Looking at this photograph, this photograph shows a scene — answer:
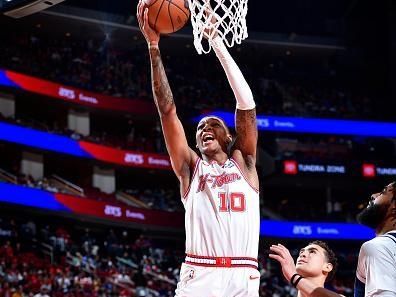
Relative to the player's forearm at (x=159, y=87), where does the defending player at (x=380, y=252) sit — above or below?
below

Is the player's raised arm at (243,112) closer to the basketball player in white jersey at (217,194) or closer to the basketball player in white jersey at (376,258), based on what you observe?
the basketball player in white jersey at (217,194)

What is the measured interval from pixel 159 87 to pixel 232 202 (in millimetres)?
828

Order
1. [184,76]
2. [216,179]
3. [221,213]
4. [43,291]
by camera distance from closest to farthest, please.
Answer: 1. [221,213]
2. [216,179]
3. [43,291]
4. [184,76]

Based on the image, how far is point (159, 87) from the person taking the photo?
15.0 ft

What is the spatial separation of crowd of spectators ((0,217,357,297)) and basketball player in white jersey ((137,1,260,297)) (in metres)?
12.7

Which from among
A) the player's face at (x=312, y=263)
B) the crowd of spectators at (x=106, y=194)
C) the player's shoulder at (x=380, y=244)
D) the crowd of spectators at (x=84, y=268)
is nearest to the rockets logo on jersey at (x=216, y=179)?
the player's face at (x=312, y=263)

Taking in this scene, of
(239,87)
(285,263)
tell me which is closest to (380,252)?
(285,263)

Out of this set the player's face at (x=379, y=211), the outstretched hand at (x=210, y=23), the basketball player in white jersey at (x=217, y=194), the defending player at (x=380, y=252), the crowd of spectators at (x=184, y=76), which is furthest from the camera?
the crowd of spectators at (x=184, y=76)

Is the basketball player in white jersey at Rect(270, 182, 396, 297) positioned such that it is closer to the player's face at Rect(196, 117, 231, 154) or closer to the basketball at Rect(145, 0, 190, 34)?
the player's face at Rect(196, 117, 231, 154)

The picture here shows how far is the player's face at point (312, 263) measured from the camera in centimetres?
489

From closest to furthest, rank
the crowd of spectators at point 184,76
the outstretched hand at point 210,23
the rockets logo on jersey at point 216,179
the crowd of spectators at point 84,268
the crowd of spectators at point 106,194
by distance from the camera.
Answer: the rockets logo on jersey at point 216,179
the outstretched hand at point 210,23
the crowd of spectators at point 84,268
the crowd of spectators at point 106,194
the crowd of spectators at point 184,76

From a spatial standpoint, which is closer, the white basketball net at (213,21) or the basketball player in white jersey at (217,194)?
the basketball player in white jersey at (217,194)

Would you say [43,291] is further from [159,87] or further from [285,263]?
[285,263]

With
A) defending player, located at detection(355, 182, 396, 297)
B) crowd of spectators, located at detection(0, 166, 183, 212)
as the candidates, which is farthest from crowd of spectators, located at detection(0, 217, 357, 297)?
defending player, located at detection(355, 182, 396, 297)
